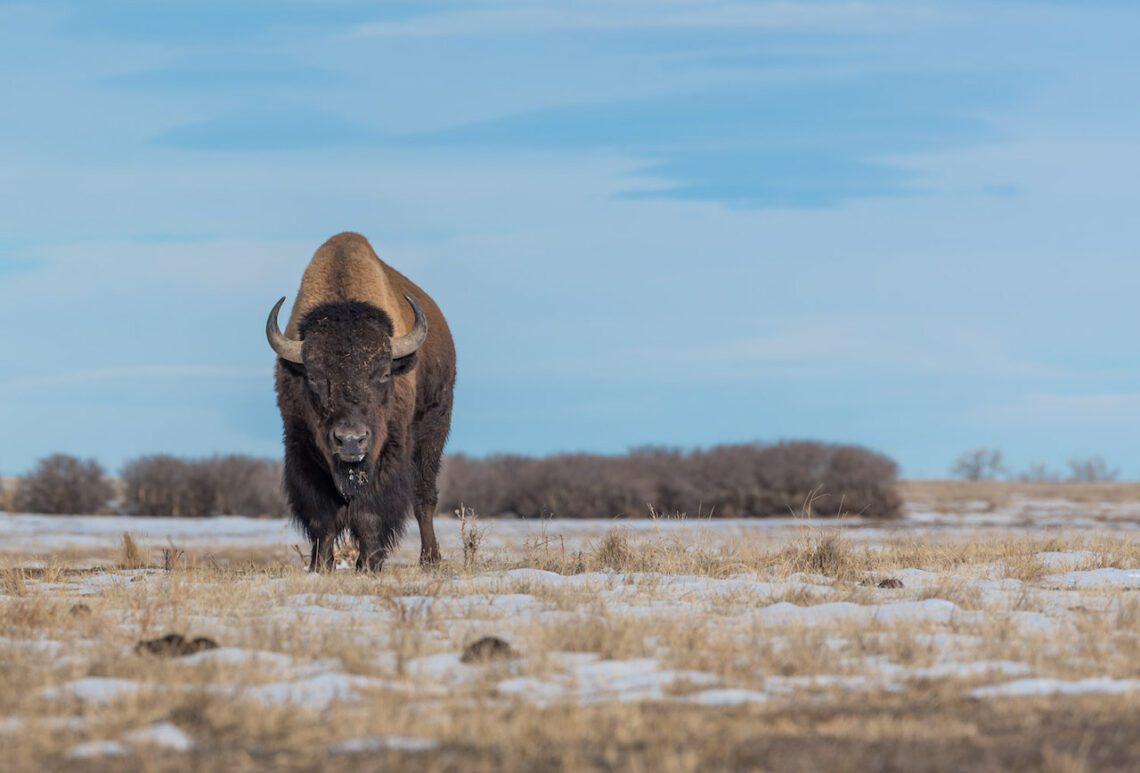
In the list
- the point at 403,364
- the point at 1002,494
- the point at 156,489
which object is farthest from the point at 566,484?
the point at 403,364

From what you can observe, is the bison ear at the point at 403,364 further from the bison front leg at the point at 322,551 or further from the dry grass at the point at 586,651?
the dry grass at the point at 586,651

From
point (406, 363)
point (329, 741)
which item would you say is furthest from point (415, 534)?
point (329, 741)

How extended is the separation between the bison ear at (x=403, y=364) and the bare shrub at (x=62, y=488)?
36457 mm

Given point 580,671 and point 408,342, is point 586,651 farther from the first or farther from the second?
point 408,342

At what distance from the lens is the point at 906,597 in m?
8.59

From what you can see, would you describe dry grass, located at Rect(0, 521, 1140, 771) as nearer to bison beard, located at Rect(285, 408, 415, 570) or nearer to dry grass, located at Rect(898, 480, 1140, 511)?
bison beard, located at Rect(285, 408, 415, 570)

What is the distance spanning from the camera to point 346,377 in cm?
1103

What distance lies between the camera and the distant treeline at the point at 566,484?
45.6 m

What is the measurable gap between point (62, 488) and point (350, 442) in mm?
37669

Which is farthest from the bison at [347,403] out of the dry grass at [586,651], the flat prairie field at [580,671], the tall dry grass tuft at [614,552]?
the tall dry grass tuft at [614,552]

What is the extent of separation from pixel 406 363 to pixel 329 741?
7101 mm

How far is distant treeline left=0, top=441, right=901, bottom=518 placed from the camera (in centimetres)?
4556

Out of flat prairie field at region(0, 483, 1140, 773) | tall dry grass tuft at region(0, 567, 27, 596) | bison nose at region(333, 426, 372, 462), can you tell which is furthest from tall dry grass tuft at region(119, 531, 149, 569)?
bison nose at region(333, 426, 372, 462)

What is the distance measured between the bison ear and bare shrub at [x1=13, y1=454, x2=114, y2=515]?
1435 inches
